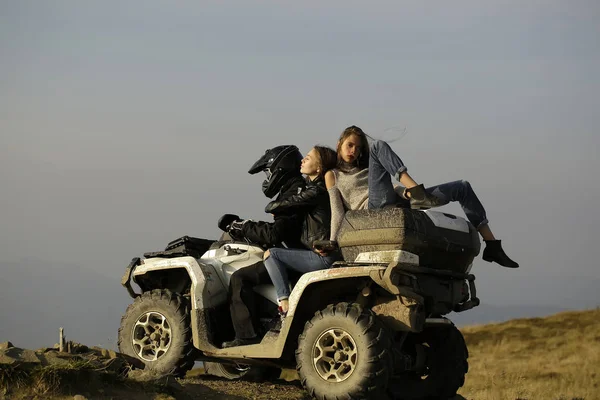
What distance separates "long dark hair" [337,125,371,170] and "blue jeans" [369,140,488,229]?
0.52 metres

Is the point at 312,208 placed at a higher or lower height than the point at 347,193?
lower

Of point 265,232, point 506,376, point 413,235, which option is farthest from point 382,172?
point 506,376

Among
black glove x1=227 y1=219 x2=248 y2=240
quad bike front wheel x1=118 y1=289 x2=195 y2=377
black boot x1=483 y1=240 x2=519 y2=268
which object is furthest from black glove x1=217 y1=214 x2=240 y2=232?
black boot x1=483 y1=240 x2=519 y2=268

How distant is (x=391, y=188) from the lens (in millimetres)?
8641

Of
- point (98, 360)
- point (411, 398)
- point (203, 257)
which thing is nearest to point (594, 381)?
point (411, 398)

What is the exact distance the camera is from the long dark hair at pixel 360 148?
909 centimetres

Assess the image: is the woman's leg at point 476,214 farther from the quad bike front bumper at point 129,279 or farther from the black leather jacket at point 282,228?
the quad bike front bumper at point 129,279

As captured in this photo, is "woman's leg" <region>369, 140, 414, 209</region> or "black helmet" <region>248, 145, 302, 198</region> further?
"black helmet" <region>248, 145, 302, 198</region>

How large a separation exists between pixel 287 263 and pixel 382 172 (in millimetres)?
1433

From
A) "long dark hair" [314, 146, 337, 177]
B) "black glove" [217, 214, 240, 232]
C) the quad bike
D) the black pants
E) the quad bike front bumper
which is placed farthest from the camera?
the quad bike front bumper

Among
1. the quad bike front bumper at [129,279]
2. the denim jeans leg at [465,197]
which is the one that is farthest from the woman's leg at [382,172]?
the quad bike front bumper at [129,279]

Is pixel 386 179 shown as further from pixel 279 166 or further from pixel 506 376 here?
→ pixel 506 376

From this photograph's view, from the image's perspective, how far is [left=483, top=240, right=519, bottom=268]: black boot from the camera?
28.9ft

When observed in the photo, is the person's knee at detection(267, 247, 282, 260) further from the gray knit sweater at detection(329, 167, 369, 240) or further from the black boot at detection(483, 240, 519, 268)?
the black boot at detection(483, 240, 519, 268)
